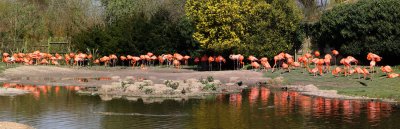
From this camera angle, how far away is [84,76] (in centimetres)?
4678

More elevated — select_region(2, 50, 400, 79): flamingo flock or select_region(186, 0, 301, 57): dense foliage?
select_region(186, 0, 301, 57): dense foliage

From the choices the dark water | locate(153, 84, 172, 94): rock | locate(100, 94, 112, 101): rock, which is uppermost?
locate(153, 84, 172, 94): rock

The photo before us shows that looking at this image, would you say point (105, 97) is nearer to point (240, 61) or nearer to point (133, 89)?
point (133, 89)

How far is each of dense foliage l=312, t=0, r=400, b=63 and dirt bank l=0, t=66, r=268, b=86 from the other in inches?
319

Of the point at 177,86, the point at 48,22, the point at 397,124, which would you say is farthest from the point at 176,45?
the point at 397,124

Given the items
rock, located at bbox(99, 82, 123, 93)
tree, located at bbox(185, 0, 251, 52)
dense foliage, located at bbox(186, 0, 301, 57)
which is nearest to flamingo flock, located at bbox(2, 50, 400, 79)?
dense foliage, located at bbox(186, 0, 301, 57)

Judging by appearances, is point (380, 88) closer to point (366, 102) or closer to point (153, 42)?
point (366, 102)

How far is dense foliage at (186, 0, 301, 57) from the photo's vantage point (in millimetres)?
51125

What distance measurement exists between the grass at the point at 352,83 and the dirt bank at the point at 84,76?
2071 mm

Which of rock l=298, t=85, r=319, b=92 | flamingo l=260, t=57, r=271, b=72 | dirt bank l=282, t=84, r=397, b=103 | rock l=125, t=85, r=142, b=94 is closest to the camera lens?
dirt bank l=282, t=84, r=397, b=103

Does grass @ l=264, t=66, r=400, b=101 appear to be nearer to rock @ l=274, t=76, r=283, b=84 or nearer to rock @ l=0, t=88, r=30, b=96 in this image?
rock @ l=274, t=76, r=283, b=84

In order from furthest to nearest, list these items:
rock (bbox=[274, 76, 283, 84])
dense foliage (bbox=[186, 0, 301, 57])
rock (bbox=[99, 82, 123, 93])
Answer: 1. dense foliage (bbox=[186, 0, 301, 57])
2. rock (bbox=[274, 76, 283, 84])
3. rock (bbox=[99, 82, 123, 93])

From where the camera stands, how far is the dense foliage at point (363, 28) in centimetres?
4547

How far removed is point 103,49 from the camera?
60.1 m
